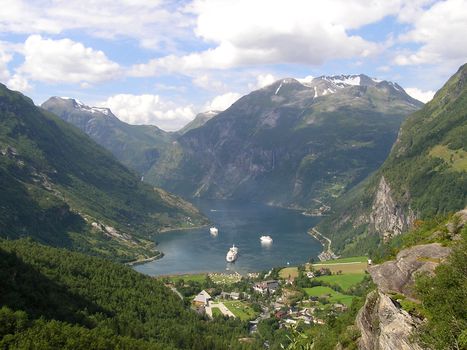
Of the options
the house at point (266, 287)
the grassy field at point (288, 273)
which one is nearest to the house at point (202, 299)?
the house at point (266, 287)

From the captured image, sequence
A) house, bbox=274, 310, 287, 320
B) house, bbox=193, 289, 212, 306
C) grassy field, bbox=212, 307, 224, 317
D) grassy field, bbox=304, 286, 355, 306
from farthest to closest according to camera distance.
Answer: house, bbox=193, 289, 212, 306 < grassy field, bbox=304, 286, 355, 306 < grassy field, bbox=212, 307, 224, 317 < house, bbox=274, 310, 287, 320

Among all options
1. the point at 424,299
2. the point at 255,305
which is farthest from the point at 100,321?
the point at 424,299

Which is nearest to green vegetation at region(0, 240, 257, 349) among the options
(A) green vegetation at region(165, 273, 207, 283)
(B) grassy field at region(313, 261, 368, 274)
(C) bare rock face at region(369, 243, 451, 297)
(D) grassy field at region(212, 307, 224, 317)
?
(D) grassy field at region(212, 307, 224, 317)

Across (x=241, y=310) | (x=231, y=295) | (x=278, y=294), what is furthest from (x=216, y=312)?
(x=278, y=294)

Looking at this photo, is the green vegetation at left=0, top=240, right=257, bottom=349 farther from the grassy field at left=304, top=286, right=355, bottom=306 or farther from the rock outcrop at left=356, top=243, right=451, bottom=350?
the rock outcrop at left=356, top=243, right=451, bottom=350

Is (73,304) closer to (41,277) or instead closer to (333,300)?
(41,277)

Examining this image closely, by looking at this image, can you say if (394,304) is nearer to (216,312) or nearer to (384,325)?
(384,325)
